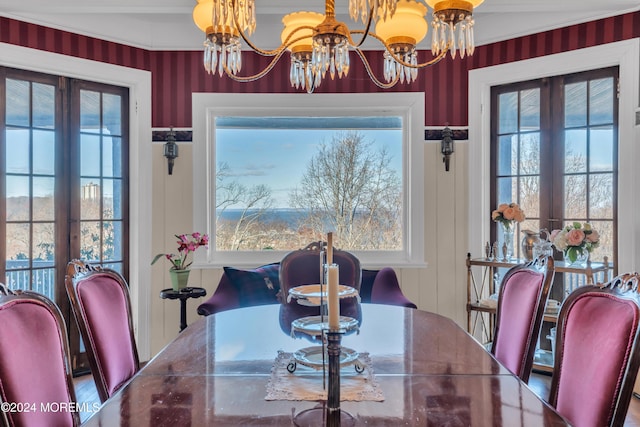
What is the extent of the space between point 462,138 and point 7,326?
131 inches

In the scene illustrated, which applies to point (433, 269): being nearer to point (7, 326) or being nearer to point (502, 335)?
point (502, 335)

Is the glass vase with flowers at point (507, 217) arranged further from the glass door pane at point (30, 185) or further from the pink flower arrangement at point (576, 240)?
the glass door pane at point (30, 185)

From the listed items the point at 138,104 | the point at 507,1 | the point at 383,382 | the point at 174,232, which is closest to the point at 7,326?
the point at 383,382

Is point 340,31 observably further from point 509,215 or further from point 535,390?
point 535,390

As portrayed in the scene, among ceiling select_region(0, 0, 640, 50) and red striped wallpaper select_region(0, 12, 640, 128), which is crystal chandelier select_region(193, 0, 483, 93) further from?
red striped wallpaper select_region(0, 12, 640, 128)

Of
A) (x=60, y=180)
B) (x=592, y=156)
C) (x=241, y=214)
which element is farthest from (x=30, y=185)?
(x=592, y=156)

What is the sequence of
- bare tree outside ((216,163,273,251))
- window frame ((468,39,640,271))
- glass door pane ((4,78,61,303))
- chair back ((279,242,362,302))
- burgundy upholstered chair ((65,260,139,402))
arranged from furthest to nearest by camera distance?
bare tree outside ((216,163,273,251)) → glass door pane ((4,78,61,303)) → window frame ((468,39,640,271)) → chair back ((279,242,362,302)) → burgundy upholstered chair ((65,260,139,402))

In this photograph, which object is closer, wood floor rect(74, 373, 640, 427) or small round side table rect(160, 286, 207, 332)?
wood floor rect(74, 373, 640, 427)

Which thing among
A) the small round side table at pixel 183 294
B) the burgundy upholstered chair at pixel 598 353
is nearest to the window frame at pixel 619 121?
the burgundy upholstered chair at pixel 598 353

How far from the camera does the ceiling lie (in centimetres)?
289

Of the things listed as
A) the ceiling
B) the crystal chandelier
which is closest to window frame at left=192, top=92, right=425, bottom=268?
the ceiling

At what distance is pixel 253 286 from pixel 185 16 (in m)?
2.14

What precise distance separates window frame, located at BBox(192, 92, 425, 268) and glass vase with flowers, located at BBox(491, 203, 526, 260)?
61 centimetres

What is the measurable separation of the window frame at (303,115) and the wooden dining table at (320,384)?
1.80 meters
